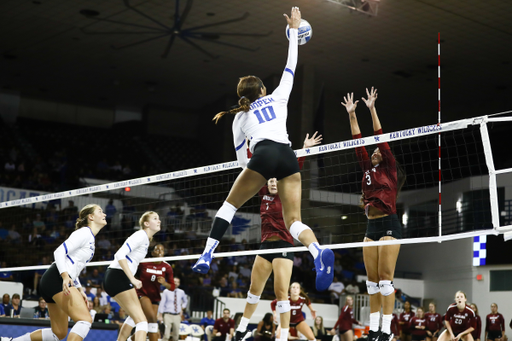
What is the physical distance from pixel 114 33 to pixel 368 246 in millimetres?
17007

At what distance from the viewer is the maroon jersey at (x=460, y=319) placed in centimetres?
1341

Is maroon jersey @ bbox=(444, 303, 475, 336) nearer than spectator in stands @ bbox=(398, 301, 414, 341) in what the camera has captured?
Yes

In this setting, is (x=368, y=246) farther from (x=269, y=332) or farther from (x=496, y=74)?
(x=496, y=74)

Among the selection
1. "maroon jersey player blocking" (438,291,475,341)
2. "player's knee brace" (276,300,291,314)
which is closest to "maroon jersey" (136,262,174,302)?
"player's knee brace" (276,300,291,314)

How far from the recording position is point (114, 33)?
70.5 feet

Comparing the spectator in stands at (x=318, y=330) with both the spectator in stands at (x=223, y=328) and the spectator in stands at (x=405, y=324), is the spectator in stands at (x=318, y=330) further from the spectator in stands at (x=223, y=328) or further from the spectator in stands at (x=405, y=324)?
the spectator in stands at (x=405, y=324)

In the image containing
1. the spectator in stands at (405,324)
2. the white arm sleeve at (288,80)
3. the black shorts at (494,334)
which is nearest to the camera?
the white arm sleeve at (288,80)

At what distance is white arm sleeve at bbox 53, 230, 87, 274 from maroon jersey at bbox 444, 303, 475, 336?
9.81 metres

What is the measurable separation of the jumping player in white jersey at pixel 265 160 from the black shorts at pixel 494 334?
15.5 metres

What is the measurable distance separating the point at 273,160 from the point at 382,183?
7.78 ft

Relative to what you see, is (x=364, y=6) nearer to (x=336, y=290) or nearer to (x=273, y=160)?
(x=336, y=290)

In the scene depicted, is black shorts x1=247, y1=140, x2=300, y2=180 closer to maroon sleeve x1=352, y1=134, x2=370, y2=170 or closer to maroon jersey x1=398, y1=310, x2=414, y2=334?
maroon sleeve x1=352, y1=134, x2=370, y2=170

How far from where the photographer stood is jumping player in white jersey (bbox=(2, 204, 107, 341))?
6488 millimetres

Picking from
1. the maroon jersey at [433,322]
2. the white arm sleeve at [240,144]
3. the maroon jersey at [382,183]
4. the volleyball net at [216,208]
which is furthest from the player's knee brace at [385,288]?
the maroon jersey at [433,322]
